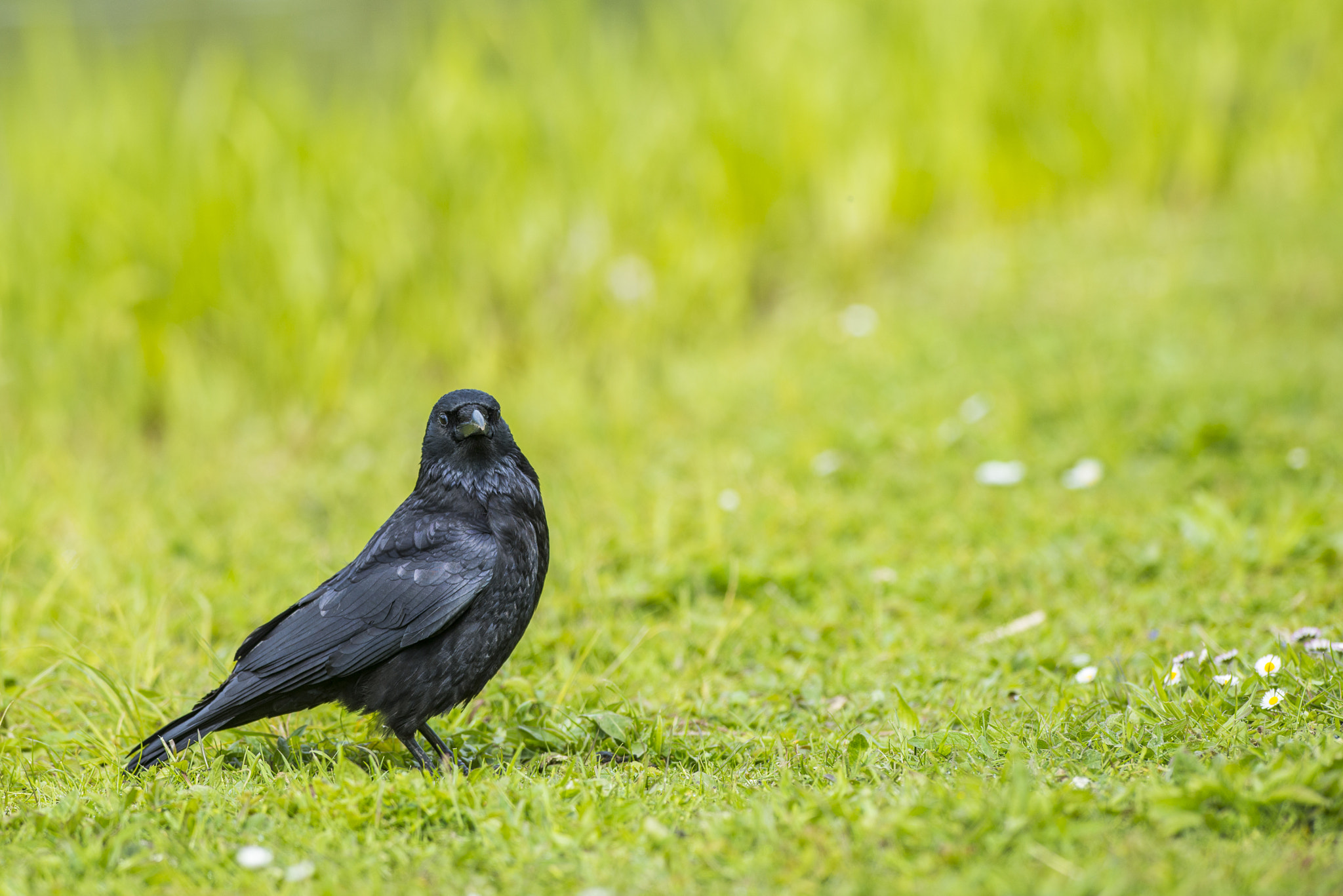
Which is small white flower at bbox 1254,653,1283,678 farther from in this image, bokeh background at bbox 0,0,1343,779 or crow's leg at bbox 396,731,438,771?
crow's leg at bbox 396,731,438,771

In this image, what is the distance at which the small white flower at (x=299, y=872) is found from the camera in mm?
2174

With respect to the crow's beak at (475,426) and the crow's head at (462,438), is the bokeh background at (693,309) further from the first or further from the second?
the crow's beak at (475,426)

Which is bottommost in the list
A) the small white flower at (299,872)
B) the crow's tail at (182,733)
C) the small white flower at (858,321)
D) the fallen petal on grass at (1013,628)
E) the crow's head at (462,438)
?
the fallen petal on grass at (1013,628)

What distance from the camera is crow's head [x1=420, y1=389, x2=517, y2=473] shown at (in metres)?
2.98

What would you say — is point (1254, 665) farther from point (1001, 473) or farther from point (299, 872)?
point (299, 872)

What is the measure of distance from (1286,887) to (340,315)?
493 cm

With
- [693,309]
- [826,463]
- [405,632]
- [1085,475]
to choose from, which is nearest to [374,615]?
[405,632]

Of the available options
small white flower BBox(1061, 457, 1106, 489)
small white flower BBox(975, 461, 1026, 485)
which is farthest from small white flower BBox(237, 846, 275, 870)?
small white flower BBox(1061, 457, 1106, 489)

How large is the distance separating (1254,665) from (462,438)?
1892mm

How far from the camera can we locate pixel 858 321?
6375mm

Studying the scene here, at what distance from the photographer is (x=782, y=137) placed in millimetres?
7031

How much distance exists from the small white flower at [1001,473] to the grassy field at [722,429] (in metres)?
0.04

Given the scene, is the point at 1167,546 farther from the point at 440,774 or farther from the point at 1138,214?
the point at 1138,214

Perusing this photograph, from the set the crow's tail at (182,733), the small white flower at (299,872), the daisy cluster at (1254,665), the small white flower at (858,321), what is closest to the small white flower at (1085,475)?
the daisy cluster at (1254,665)
